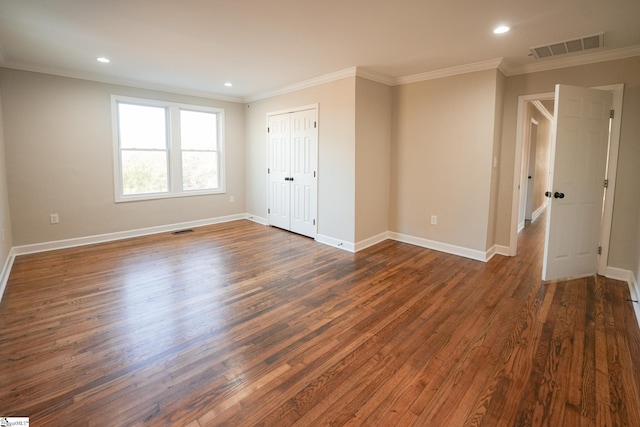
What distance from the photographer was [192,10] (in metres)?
2.59

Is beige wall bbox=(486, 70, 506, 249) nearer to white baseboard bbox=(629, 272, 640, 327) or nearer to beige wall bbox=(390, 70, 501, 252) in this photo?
beige wall bbox=(390, 70, 501, 252)

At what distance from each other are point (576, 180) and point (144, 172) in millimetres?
6095

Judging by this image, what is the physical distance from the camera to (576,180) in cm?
338

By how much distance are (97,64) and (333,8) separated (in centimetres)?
342

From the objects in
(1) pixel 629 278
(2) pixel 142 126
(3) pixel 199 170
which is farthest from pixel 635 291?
(2) pixel 142 126

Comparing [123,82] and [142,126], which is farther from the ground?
[123,82]

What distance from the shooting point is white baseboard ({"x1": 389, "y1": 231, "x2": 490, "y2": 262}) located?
4188 millimetres

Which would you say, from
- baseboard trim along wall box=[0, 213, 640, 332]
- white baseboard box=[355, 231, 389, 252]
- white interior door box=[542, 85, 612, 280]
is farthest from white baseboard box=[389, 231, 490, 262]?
white interior door box=[542, 85, 612, 280]

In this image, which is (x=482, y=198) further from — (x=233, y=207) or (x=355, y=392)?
(x=233, y=207)

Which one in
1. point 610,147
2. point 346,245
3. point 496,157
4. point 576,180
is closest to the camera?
point 576,180

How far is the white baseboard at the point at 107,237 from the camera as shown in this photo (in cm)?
436

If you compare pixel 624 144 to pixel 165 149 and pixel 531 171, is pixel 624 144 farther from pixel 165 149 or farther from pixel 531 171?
pixel 165 149

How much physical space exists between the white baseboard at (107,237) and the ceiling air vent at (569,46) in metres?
5.63

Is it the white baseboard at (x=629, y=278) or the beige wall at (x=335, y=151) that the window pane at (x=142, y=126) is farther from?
the white baseboard at (x=629, y=278)
